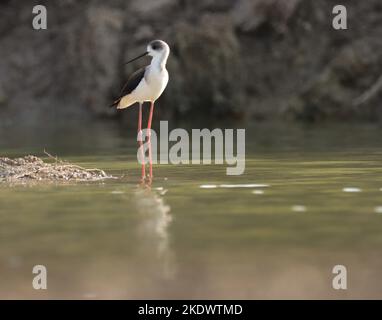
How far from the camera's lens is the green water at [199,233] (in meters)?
5.18

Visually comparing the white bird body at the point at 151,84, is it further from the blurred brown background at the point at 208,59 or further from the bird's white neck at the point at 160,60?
the blurred brown background at the point at 208,59

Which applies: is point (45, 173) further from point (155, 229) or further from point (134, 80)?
point (155, 229)

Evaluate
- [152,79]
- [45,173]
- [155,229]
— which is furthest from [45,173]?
[155,229]

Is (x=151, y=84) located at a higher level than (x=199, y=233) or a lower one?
higher

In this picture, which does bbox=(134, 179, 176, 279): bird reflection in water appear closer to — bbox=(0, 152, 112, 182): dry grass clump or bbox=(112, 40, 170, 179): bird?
bbox=(0, 152, 112, 182): dry grass clump

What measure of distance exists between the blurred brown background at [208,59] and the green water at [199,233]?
45.6 feet

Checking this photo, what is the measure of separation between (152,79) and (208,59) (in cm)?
1452

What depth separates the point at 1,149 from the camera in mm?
15609

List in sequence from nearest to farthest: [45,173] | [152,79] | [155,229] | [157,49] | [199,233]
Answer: [199,233] → [155,229] → [45,173] → [157,49] → [152,79]

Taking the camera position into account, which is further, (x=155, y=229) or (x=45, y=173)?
(x=45, y=173)

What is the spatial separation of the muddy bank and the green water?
0.36 meters

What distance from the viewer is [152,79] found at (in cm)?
1225

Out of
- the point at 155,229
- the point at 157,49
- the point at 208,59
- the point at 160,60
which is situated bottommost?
the point at 155,229

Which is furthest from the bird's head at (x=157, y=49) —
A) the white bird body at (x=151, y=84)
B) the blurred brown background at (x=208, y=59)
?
the blurred brown background at (x=208, y=59)
